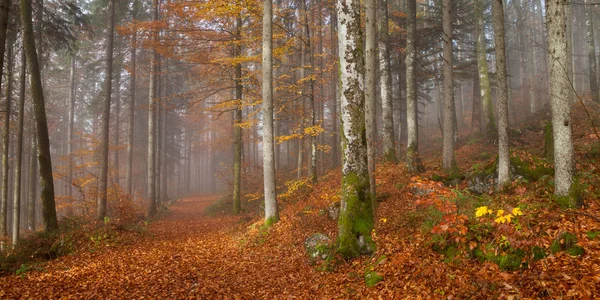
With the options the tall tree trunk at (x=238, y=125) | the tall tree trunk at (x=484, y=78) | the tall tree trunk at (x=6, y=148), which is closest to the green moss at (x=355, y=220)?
the tall tree trunk at (x=238, y=125)

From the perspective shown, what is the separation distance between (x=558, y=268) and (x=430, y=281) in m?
1.75

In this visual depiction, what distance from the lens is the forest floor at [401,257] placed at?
185 inches

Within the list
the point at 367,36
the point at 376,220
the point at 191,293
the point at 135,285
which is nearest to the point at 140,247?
the point at 135,285

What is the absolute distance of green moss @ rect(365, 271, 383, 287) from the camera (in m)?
5.66

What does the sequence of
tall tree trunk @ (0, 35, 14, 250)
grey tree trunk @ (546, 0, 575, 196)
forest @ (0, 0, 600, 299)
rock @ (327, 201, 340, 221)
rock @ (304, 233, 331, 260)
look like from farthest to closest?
tall tree trunk @ (0, 35, 14, 250) → rock @ (327, 201, 340, 221) → rock @ (304, 233, 331, 260) → grey tree trunk @ (546, 0, 575, 196) → forest @ (0, 0, 600, 299)

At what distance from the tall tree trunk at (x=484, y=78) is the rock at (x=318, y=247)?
13.5 m

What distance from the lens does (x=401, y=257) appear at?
19.6ft

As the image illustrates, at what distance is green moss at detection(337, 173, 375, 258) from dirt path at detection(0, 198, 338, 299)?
1020mm

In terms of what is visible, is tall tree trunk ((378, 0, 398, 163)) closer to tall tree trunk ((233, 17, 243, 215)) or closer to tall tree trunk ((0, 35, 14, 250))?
tall tree trunk ((233, 17, 243, 215))

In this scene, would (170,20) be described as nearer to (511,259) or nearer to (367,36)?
(367,36)

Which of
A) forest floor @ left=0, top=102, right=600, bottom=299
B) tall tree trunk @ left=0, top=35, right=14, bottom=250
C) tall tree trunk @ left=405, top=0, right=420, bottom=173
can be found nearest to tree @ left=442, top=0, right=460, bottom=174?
forest floor @ left=0, top=102, right=600, bottom=299

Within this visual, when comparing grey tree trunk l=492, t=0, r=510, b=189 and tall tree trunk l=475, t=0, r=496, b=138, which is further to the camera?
tall tree trunk l=475, t=0, r=496, b=138

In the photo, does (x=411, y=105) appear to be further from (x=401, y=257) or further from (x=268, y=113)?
(x=401, y=257)

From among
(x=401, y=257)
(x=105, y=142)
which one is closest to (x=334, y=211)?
(x=401, y=257)
